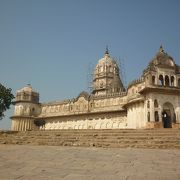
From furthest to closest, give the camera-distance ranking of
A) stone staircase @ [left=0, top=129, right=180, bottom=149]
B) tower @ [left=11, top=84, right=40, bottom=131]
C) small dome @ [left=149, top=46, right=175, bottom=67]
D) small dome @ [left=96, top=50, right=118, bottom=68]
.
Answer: small dome @ [left=96, top=50, right=118, bottom=68], tower @ [left=11, top=84, right=40, bottom=131], small dome @ [left=149, top=46, right=175, bottom=67], stone staircase @ [left=0, top=129, right=180, bottom=149]

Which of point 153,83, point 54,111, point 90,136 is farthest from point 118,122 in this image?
point 90,136

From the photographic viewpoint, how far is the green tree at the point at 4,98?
105ft

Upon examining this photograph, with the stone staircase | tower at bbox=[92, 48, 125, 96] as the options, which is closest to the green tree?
the stone staircase

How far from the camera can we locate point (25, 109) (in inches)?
1801

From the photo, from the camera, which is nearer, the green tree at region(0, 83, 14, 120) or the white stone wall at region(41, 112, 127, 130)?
the green tree at region(0, 83, 14, 120)

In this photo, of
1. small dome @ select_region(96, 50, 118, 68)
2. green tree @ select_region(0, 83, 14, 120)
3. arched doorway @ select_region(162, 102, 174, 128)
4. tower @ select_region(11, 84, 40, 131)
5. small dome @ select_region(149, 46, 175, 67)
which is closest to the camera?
arched doorway @ select_region(162, 102, 174, 128)

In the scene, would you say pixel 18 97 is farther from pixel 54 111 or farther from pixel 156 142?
pixel 156 142

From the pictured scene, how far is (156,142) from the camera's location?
14.0 m

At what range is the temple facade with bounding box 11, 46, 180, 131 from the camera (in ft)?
84.8

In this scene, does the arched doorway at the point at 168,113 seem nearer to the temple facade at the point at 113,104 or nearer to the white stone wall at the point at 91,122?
the temple facade at the point at 113,104

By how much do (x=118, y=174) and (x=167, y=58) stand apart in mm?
24867

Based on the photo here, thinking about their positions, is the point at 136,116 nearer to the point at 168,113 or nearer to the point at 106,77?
the point at 168,113

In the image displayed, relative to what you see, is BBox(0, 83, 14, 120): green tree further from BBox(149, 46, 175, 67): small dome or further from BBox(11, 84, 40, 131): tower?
BBox(149, 46, 175, 67): small dome

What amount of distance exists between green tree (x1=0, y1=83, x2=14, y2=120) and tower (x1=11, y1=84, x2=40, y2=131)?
12215 mm
